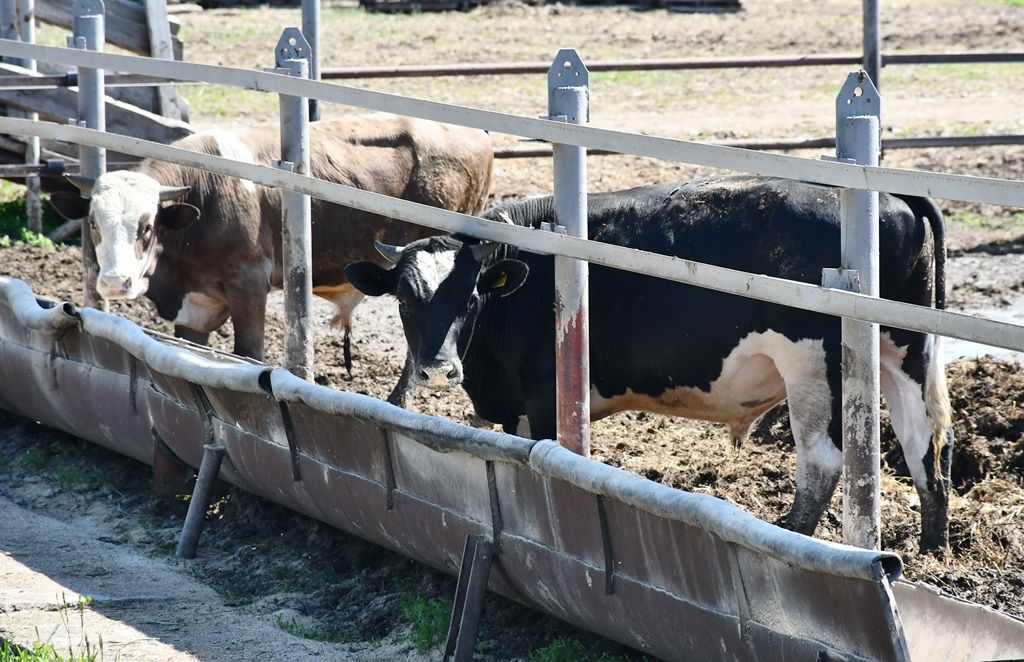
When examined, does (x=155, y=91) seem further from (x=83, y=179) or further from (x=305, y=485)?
(x=305, y=485)

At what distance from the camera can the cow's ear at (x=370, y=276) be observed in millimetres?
5453

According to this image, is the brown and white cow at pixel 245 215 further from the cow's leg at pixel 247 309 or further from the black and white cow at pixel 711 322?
the black and white cow at pixel 711 322

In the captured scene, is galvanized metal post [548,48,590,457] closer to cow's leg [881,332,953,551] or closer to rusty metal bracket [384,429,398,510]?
rusty metal bracket [384,429,398,510]

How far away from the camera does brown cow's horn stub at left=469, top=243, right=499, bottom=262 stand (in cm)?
521

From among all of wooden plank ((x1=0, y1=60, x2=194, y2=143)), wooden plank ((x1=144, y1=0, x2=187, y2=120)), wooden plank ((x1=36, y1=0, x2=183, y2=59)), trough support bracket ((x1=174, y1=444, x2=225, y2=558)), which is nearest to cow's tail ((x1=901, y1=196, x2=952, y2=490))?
trough support bracket ((x1=174, y1=444, x2=225, y2=558))

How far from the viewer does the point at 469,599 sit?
423 cm

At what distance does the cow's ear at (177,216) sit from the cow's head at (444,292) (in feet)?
6.93

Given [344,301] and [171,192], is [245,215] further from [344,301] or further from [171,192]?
[344,301]

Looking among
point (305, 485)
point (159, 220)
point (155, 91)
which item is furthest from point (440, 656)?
point (155, 91)

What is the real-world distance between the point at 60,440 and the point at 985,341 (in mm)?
4739

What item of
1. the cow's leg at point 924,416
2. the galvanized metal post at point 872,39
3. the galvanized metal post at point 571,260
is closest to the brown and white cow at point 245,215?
the galvanized metal post at point 571,260

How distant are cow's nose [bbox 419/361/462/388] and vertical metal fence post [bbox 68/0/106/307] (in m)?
2.55

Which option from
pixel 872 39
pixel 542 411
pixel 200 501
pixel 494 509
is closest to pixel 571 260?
pixel 494 509

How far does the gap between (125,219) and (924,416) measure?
386 cm
